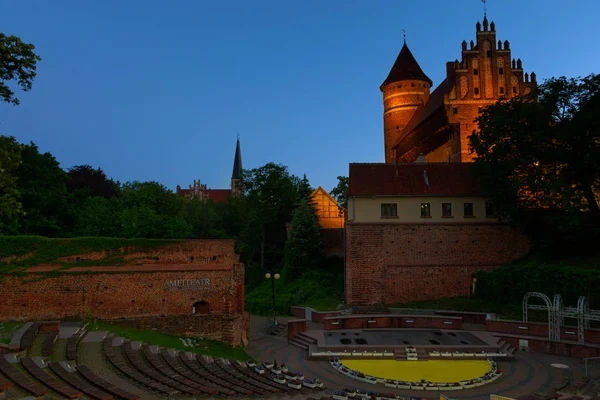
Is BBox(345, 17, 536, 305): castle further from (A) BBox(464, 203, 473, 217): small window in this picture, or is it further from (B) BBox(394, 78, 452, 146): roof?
(B) BBox(394, 78, 452, 146): roof

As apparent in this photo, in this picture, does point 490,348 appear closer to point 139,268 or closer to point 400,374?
point 400,374

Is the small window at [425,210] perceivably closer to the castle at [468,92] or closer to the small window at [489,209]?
the small window at [489,209]

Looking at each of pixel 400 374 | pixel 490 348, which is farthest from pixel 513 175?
pixel 400 374

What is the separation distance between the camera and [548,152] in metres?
25.9

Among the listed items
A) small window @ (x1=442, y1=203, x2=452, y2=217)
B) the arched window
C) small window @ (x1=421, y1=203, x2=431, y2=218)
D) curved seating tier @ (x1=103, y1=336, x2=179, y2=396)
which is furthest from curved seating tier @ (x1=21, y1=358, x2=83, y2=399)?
small window @ (x1=442, y1=203, x2=452, y2=217)

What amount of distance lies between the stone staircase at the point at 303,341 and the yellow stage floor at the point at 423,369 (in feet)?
10.2

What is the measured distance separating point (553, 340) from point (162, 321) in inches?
680

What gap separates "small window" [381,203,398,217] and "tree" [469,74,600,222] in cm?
556

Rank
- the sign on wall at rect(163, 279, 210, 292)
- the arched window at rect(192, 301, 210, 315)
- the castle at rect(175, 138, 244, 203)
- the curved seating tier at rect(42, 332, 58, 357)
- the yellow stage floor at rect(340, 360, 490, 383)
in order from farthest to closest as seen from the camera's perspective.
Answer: the castle at rect(175, 138, 244, 203) → the arched window at rect(192, 301, 210, 315) → the sign on wall at rect(163, 279, 210, 292) → the yellow stage floor at rect(340, 360, 490, 383) → the curved seating tier at rect(42, 332, 58, 357)

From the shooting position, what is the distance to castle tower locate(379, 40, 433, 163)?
52.5 m

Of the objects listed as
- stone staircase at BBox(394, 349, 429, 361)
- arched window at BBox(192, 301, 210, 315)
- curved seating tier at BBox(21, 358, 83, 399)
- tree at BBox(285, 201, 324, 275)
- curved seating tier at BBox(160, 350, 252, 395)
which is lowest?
stone staircase at BBox(394, 349, 429, 361)

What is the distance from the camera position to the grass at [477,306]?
78.9 ft

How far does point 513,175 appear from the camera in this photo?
26.5 metres

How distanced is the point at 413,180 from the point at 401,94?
25060mm
